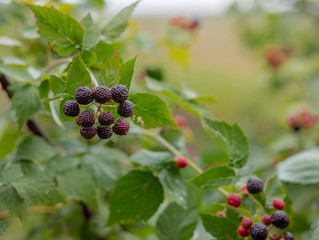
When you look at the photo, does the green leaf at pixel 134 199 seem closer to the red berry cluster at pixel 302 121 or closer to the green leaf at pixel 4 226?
the green leaf at pixel 4 226

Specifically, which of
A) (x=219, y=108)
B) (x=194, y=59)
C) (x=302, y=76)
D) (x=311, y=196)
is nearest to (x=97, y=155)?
(x=311, y=196)

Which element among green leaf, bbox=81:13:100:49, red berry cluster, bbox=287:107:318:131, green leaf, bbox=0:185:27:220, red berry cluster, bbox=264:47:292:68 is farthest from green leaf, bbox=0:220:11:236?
red berry cluster, bbox=264:47:292:68

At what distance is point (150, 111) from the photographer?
472 mm

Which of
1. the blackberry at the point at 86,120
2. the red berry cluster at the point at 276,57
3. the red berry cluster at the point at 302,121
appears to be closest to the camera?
the blackberry at the point at 86,120

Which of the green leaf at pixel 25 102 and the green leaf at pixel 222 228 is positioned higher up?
the green leaf at pixel 25 102

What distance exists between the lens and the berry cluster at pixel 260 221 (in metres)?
0.46

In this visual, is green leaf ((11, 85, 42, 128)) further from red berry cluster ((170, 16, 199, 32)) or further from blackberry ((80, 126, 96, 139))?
red berry cluster ((170, 16, 199, 32))

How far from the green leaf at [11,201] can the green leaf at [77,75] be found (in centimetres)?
22

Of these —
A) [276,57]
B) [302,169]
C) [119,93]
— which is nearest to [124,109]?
[119,93]

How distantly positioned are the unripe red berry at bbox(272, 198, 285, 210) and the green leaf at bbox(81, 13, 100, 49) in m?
0.38

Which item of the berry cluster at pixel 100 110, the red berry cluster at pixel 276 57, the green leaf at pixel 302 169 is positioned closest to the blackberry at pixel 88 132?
the berry cluster at pixel 100 110

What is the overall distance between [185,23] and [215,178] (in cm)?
96

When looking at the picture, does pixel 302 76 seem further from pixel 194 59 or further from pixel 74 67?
pixel 194 59

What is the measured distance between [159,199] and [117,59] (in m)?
0.30
